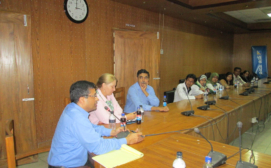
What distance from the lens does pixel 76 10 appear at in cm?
361

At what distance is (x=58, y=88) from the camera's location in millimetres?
3465

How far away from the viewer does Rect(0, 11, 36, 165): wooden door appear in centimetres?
285

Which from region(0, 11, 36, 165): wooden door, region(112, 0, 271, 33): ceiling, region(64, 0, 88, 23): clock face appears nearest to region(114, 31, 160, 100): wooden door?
region(112, 0, 271, 33): ceiling

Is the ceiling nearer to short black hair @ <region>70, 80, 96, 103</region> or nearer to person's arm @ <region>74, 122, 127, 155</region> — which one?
short black hair @ <region>70, 80, 96, 103</region>

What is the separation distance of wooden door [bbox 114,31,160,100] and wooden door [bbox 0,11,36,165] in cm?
178

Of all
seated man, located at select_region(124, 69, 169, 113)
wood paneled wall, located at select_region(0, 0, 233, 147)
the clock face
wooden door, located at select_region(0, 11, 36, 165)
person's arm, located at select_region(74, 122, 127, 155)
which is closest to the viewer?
person's arm, located at select_region(74, 122, 127, 155)

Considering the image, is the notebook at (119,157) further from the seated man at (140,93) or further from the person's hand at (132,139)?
the seated man at (140,93)

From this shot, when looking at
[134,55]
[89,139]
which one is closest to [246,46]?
[134,55]

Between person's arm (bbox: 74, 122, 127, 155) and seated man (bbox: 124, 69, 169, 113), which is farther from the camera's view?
seated man (bbox: 124, 69, 169, 113)

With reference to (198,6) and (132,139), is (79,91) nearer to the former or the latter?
(132,139)

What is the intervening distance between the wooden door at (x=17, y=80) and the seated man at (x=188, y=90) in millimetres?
2394

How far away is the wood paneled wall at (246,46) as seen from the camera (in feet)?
31.0

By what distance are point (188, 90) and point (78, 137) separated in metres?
2.86

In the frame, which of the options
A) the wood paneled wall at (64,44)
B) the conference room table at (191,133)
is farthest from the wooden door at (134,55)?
the conference room table at (191,133)
